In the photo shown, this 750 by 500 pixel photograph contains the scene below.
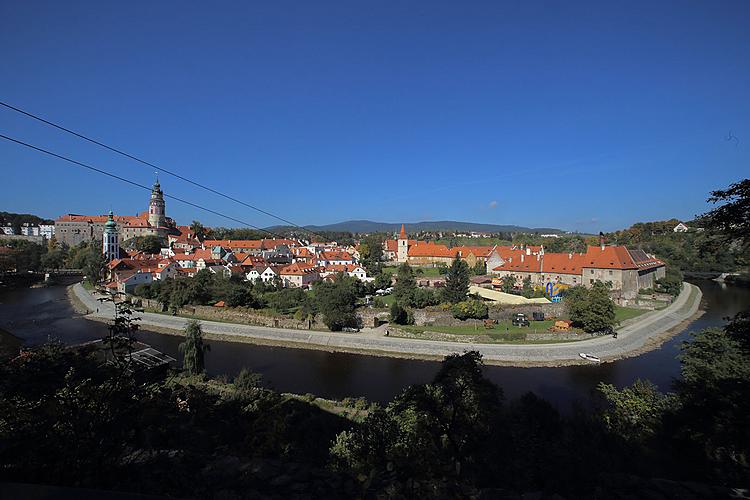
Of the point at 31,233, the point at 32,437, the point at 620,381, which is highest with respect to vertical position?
the point at 31,233

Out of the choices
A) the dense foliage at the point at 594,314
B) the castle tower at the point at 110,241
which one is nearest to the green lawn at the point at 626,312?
the dense foliage at the point at 594,314

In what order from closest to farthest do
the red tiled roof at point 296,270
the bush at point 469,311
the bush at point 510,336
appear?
1. the bush at point 510,336
2. the bush at point 469,311
3. the red tiled roof at point 296,270

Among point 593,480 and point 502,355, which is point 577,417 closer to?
point 593,480

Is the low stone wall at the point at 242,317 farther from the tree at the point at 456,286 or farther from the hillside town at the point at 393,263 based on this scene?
the tree at the point at 456,286

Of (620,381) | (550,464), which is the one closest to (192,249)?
(620,381)

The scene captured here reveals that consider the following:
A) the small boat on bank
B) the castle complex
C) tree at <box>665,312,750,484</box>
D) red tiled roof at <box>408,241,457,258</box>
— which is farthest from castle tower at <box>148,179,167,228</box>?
tree at <box>665,312,750,484</box>

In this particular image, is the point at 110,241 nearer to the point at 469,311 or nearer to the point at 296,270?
the point at 296,270
